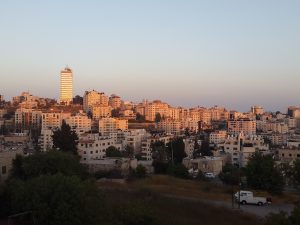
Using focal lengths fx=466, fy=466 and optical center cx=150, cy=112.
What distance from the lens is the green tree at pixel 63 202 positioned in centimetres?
1005

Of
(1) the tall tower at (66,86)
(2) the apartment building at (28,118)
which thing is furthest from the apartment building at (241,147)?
(1) the tall tower at (66,86)

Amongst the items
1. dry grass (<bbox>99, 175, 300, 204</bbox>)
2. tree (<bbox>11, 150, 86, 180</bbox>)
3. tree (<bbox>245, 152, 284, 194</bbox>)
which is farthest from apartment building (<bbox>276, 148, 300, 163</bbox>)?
tree (<bbox>11, 150, 86, 180</bbox>)

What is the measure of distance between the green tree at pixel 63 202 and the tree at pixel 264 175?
9783mm

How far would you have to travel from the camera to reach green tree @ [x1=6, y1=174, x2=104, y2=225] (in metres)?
10.1

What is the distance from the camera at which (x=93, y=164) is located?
22.9 m

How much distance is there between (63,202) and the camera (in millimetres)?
10117

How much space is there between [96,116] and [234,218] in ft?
184

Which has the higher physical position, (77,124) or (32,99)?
(32,99)

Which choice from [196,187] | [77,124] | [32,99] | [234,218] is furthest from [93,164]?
[32,99]

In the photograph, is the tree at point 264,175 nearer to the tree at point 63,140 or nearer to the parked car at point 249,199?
the parked car at point 249,199

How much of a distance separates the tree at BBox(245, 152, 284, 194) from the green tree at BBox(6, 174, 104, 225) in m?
9.78

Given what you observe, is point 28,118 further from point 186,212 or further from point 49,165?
point 186,212

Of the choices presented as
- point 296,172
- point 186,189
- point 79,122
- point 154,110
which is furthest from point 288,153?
point 154,110

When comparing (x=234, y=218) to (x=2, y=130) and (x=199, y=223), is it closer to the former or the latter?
(x=199, y=223)
